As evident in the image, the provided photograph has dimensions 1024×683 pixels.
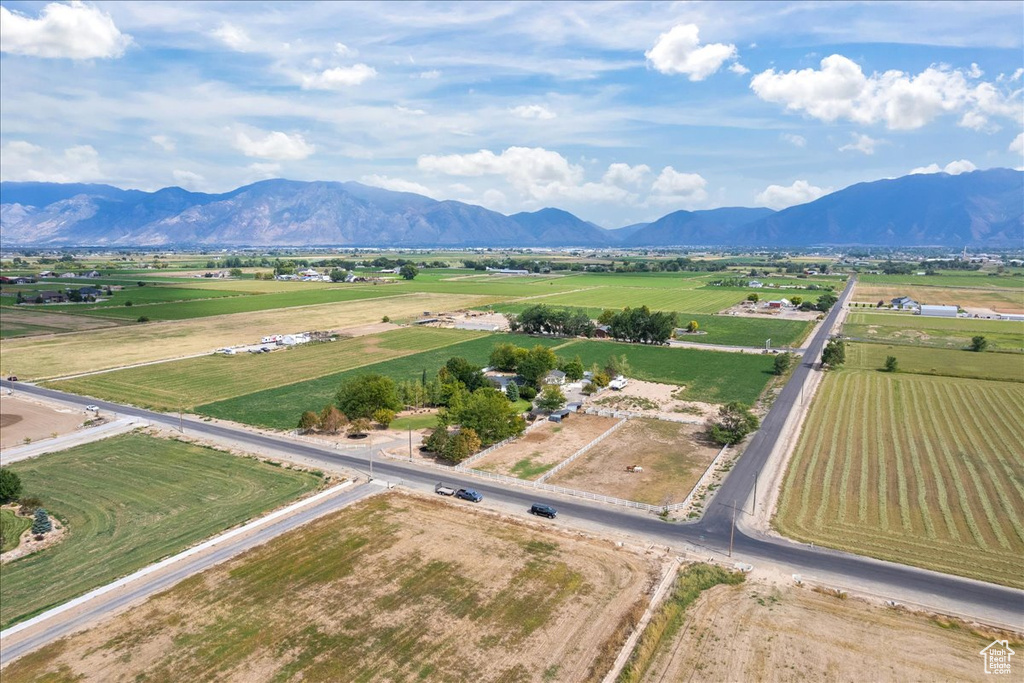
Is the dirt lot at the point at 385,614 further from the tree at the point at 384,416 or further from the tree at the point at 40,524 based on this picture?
the tree at the point at 384,416

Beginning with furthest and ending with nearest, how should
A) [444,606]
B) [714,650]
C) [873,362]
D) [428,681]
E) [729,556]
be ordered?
[873,362] → [729,556] → [444,606] → [714,650] → [428,681]

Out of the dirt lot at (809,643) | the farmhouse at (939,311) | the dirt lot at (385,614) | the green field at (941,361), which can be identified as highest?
the farmhouse at (939,311)

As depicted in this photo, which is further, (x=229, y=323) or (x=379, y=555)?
(x=229, y=323)

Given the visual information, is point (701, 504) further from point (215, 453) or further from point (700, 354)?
point (700, 354)

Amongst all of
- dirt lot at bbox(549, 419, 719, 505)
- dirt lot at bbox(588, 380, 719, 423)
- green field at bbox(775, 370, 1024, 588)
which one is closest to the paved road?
dirt lot at bbox(549, 419, 719, 505)

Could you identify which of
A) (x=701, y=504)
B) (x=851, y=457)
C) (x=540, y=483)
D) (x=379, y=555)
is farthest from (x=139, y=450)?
(x=851, y=457)

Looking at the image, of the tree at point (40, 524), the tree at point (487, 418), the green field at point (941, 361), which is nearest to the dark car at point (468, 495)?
the tree at point (487, 418)
